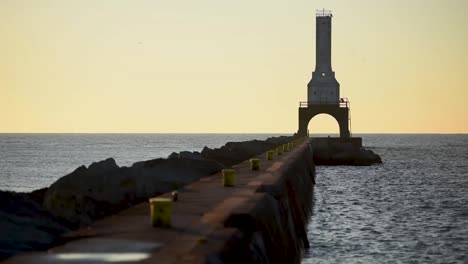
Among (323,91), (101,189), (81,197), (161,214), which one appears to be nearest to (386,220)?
(101,189)

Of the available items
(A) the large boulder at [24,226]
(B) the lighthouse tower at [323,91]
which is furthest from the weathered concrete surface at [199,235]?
(B) the lighthouse tower at [323,91]

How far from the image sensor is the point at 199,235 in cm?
1217

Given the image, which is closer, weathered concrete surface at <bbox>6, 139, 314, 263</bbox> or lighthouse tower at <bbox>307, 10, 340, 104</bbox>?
weathered concrete surface at <bbox>6, 139, 314, 263</bbox>

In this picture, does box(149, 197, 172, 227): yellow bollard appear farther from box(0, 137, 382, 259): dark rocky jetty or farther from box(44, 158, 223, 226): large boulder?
box(44, 158, 223, 226): large boulder

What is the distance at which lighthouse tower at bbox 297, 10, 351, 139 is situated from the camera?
3521 inches

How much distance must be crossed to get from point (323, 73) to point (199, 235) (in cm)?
Result: 8028

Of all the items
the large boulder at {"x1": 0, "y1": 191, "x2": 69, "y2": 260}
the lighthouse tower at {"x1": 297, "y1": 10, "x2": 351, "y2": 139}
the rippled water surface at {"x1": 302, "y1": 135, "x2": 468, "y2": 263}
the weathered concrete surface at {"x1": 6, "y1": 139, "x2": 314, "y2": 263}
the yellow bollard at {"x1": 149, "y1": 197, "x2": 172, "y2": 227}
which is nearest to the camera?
the weathered concrete surface at {"x1": 6, "y1": 139, "x2": 314, "y2": 263}

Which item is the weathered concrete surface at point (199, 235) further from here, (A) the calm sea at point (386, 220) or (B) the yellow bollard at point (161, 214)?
(A) the calm sea at point (386, 220)

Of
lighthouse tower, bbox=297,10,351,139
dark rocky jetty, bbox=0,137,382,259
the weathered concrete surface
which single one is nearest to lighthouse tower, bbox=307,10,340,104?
lighthouse tower, bbox=297,10,351,139

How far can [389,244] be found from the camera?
2375cm

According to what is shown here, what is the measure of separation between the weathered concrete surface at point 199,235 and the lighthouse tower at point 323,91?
71.0m

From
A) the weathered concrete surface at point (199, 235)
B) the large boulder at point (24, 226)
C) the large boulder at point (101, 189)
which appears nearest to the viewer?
the weathered concrete surface at point (199, 235)

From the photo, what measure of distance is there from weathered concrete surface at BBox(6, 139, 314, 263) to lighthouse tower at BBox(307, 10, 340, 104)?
2851 inches

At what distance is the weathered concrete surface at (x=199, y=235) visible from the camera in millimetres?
10664
